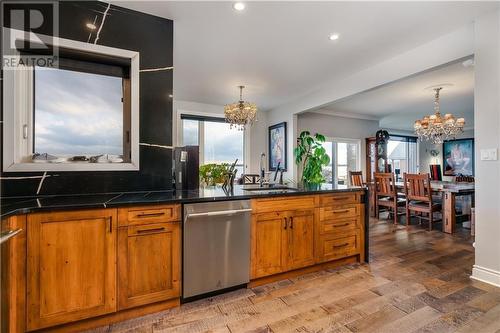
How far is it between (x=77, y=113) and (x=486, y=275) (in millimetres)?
4062

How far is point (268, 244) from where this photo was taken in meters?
2.21

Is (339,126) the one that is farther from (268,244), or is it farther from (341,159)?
(268,244)

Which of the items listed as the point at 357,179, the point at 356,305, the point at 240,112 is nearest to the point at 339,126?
the point at 357,179

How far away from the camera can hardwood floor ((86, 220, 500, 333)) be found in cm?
A: 167

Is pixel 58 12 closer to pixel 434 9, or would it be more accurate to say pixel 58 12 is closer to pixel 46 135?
pixel 46 135

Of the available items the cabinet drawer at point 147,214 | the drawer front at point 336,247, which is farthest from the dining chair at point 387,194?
the cabinet drawer at point 147,214

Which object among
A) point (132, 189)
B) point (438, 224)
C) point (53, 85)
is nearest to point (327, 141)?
point (438, 224)

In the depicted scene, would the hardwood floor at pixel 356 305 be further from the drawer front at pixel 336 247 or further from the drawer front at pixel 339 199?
the drawer front at pixel 339 199

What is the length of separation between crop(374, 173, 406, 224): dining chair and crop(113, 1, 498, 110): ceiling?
7.70ft

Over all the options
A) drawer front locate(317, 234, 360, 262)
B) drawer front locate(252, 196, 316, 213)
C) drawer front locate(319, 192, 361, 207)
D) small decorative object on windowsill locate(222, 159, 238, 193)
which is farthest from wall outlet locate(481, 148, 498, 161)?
small decorative object on windowsill locate(222, 159, 238, 193)

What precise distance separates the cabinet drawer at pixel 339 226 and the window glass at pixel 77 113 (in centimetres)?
217

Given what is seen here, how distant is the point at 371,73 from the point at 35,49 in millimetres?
3902

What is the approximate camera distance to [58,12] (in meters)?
2.02

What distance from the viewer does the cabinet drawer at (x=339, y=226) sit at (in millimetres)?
2508
